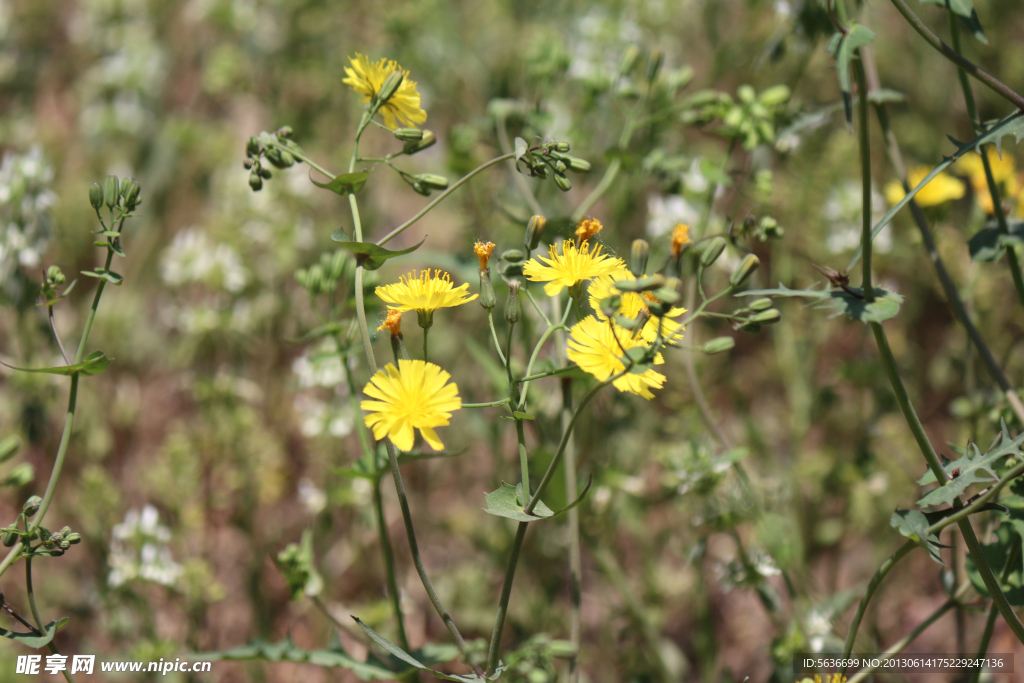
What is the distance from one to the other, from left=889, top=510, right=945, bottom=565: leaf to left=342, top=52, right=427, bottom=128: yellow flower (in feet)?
4.26

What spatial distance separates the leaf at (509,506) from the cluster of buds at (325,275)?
0.81 meters

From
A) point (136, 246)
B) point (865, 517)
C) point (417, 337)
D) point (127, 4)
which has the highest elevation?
point (127, 4)

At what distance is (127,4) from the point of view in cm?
418

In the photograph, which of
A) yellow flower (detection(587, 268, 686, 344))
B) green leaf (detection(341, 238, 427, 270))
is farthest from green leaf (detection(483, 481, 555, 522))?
green leaf (detection(341, 238, 427, 270))

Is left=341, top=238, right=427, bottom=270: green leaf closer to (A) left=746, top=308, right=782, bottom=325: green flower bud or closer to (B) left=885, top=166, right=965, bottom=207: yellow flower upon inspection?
(A) left=746, top=308, right=782, bottom=325: green flower bud

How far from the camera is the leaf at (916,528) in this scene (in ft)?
4.24

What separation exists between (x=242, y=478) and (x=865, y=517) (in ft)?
8.30

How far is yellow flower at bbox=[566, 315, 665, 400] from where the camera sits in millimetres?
1190

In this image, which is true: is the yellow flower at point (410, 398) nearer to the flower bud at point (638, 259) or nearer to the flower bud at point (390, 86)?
the flower bud at point (638, 259)

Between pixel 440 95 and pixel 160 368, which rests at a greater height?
pixel 440 95

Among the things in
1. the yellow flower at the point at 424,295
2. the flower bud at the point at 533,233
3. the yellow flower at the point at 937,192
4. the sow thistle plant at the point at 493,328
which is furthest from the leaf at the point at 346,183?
the yellow flower at the point at 937,192

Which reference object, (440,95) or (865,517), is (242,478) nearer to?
(440,95)

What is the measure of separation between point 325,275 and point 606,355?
94cm

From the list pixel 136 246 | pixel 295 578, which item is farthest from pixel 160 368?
pixel 295 578
